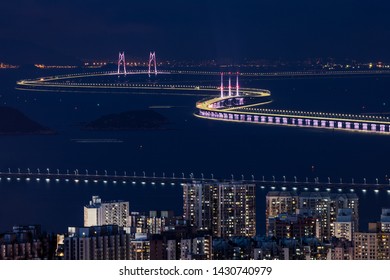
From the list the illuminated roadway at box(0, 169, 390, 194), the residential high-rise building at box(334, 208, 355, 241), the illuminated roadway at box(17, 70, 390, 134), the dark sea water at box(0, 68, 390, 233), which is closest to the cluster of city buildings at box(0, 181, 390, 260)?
the residential high-rise building at box(334, 208, 355, 241)

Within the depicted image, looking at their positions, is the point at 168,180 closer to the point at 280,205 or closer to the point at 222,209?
the point at 280,205

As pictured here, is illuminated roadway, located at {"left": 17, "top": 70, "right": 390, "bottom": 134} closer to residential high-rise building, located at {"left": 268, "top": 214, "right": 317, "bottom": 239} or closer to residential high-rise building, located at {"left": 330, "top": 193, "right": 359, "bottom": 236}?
residential high-rise building, located at {"left": 330, "top": 193, "right": 359, "bottom": 236}

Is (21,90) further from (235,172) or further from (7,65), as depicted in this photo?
(235,172)

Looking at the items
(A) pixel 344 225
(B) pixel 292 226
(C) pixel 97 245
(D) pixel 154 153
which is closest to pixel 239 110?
(D) pixel 154 153

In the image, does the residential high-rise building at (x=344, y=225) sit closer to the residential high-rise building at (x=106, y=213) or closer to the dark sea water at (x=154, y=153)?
the dark sea water at (x=154, y=153)


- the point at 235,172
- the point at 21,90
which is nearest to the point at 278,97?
the point at 21,90

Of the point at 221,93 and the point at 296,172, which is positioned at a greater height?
the point at 221,93
